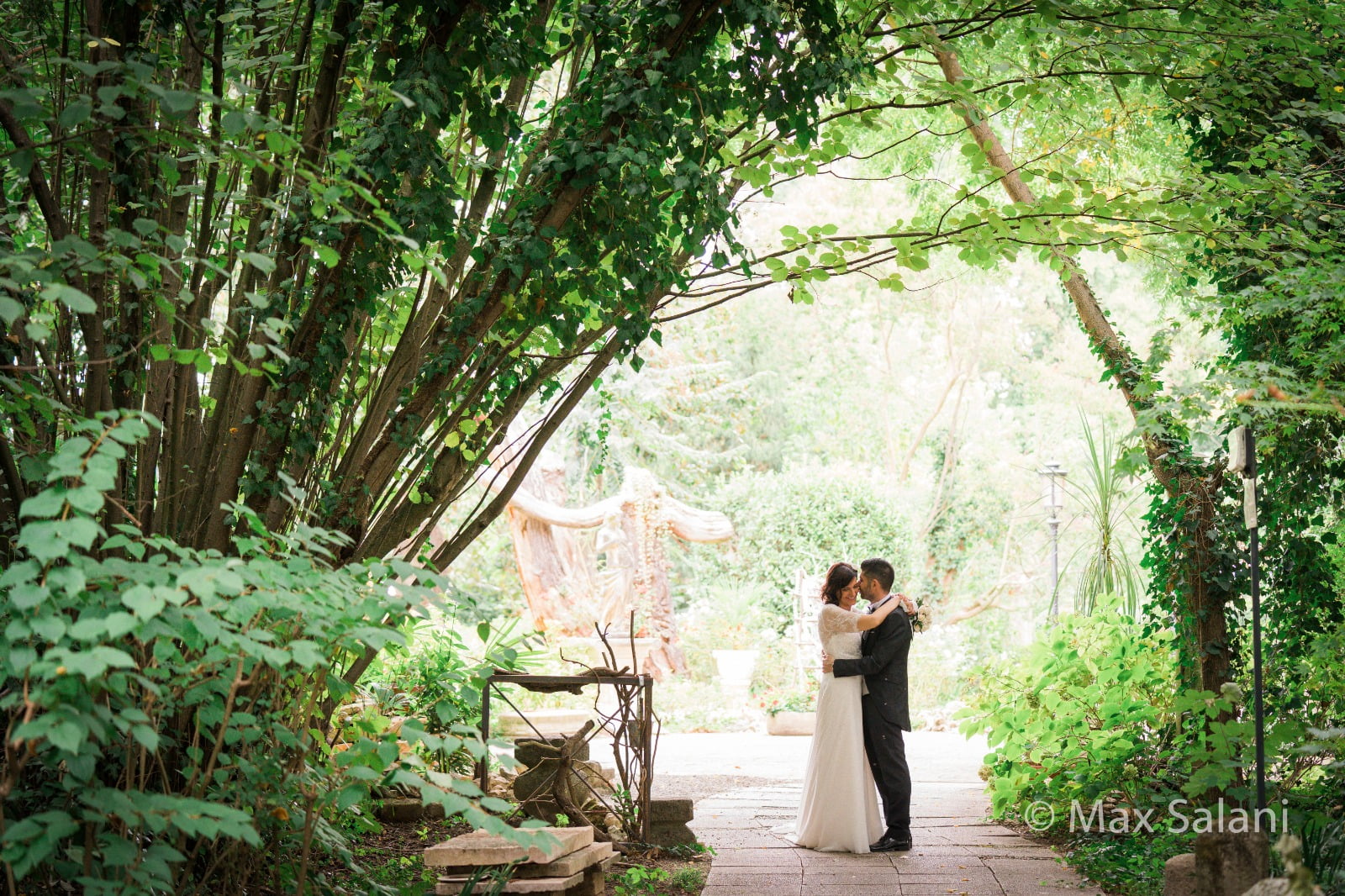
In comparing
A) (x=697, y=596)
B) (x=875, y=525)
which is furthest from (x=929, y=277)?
(x=697, y=596)

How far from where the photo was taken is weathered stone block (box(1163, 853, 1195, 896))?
365 centimetres

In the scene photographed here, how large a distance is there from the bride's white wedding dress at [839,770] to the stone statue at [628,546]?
27.7ft

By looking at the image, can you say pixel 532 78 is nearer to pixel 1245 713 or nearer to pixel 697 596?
pixel 1245 713

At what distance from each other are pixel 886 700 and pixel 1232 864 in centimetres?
264

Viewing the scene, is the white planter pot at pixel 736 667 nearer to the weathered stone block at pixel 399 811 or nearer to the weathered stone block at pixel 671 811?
the weathered stone block at pixel 399 811

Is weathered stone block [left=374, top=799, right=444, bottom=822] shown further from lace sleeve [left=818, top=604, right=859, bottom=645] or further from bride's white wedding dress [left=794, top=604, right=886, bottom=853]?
lace sleeve [left=818, top=604, right=859, bottom=645]

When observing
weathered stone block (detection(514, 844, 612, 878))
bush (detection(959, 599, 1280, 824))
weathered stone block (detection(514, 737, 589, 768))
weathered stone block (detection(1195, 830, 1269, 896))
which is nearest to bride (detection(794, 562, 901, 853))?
bush (detection(959, 599, 1280, 824))

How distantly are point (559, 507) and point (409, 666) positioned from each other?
771cm

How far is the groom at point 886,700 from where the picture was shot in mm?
5629

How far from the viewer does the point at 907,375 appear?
19.5 m

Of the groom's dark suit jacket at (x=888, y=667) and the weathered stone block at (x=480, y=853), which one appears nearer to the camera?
the weathered stone block at (x=480, y=853)

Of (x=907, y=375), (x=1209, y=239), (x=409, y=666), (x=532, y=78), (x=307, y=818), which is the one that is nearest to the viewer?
(x=307, y=818)

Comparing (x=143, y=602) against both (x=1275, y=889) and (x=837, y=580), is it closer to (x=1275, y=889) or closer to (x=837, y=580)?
(x=1275, y=889)

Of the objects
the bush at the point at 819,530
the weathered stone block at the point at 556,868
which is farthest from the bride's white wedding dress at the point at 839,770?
the bush at the point at 819,530
